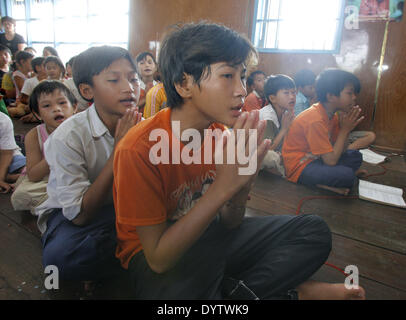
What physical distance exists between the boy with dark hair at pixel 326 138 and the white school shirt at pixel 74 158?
1360 millimetres

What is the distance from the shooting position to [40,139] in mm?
1370

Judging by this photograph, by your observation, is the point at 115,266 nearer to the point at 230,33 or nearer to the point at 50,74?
the point at 230,33

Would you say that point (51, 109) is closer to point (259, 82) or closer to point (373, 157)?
point (259, 82)

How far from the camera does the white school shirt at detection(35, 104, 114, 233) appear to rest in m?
0.98

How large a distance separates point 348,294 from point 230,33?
833 mm

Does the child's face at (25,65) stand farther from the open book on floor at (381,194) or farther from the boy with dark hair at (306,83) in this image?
the open book on floor at (381,194)

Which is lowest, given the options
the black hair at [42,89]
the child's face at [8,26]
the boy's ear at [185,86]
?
the black hair at [42,89]

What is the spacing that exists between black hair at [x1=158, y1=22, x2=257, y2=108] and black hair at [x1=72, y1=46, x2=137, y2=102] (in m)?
0.35

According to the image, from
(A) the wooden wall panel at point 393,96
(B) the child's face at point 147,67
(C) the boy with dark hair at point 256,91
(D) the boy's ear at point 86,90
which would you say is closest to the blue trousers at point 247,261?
(D) the boy's ear at point 86,90

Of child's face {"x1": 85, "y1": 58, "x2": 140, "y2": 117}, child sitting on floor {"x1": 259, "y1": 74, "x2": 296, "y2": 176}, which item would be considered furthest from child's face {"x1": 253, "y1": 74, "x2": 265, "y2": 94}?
child's face {"x1": 85, "y1": 58, "x2": 140, "y2": 117}

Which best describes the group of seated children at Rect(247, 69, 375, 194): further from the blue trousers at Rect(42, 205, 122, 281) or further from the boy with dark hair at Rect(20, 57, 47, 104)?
Result: the boy with dark hair at Rect(20, 57, 47, 104)

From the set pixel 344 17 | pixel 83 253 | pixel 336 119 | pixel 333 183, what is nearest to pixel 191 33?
pixel 83 253

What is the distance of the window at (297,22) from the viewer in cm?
343

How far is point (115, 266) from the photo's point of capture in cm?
100
